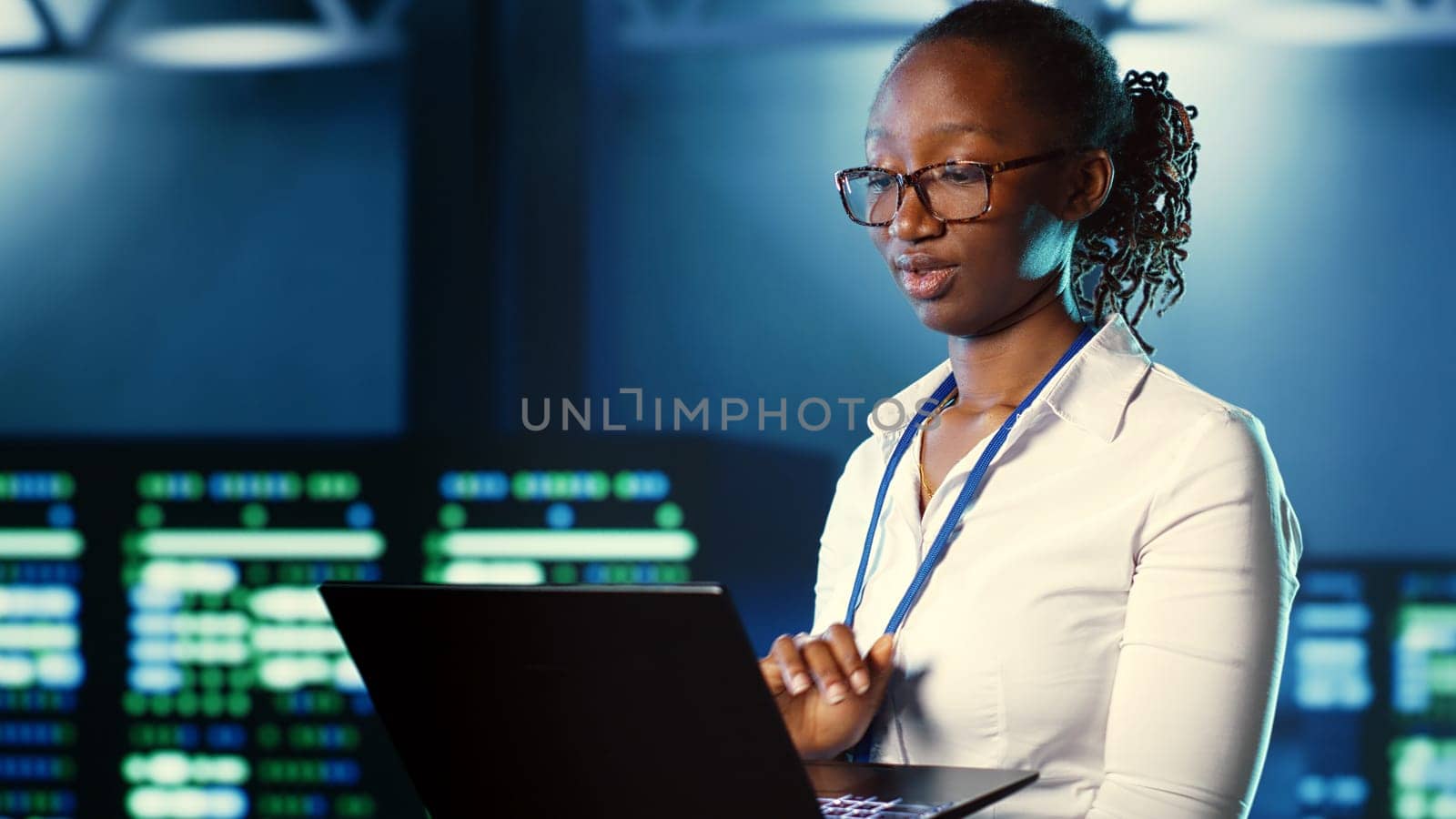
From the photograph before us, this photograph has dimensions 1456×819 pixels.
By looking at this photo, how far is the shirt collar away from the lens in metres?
1.09

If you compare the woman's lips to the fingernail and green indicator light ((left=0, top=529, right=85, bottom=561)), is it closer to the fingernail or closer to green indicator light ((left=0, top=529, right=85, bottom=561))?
the fingernail

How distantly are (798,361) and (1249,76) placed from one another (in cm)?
94

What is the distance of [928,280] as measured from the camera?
1.11 m

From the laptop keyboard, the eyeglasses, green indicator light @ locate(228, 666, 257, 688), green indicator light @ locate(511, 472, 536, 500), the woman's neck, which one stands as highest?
the eyeglasses

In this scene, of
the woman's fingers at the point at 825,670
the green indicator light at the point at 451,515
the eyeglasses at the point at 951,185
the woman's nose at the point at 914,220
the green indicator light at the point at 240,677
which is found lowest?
the green indicator light at the point at 240,677

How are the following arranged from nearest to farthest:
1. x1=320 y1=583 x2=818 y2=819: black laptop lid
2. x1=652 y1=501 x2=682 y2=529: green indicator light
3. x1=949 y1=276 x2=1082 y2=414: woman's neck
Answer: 1. x1=320 y1=583 x2=818 y2=819: black laptop lid
2. x1=949 y1=276 x2=1082 y2=414: woman's neck
3. x1=652 y1=501 x2=682 y2=529: green indicator light

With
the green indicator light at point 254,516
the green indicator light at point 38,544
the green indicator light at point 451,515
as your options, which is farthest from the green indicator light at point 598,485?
the green indicator light at point 38,544

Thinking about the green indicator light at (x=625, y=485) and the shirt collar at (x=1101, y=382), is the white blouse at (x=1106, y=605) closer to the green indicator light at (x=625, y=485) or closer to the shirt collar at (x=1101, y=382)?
the shirt collar at (x=1101, y=382)

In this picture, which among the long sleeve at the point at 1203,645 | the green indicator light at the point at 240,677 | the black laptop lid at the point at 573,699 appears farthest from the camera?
the green indicator light at the point at 240,677

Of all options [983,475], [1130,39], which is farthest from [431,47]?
[983,475]

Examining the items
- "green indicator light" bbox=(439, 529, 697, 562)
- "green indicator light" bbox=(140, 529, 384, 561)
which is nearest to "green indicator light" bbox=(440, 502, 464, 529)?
"green indicator light" bbox=(439, 529, 697, 562)

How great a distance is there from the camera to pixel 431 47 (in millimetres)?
2697

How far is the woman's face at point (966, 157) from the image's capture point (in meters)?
1.08

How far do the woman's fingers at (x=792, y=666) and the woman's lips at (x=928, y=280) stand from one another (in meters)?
0.30
